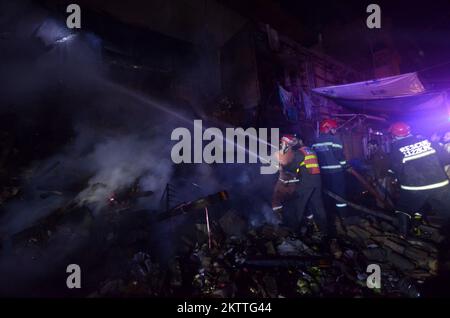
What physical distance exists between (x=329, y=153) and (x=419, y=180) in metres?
1.89

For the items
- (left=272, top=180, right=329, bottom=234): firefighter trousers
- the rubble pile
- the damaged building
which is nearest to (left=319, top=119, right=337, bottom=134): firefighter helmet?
the damaged building

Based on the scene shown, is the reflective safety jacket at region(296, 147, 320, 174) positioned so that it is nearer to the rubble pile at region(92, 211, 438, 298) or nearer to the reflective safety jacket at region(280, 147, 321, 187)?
the reflective safety jacket at region(280, 147, 321, 187)

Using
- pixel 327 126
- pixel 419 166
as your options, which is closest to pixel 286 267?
pixel 419 166

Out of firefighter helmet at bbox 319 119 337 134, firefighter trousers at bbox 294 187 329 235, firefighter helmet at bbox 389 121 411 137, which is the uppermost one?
firefighter helmet at bbox 319 119 337 134

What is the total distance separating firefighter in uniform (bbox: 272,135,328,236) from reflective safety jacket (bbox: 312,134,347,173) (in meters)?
0.57

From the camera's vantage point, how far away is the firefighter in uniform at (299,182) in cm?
565

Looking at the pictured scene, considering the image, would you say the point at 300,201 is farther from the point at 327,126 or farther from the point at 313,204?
the point at 327,126

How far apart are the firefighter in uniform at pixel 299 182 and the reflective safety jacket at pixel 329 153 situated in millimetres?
567

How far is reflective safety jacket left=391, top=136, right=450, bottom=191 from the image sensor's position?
498 cm

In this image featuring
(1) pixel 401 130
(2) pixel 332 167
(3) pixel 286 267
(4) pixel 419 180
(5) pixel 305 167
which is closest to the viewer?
(3) pixel 286 267

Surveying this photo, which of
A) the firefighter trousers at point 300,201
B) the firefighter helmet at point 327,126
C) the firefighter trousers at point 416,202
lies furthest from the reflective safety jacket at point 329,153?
the firefighter trousers at point 416,202

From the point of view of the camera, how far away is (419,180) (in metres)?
5.12
